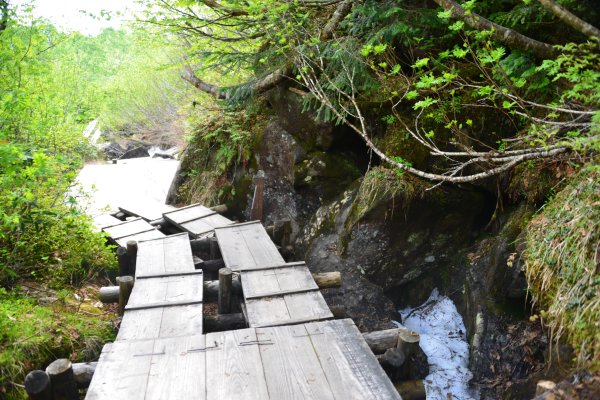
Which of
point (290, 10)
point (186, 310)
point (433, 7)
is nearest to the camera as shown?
point (186, 310)

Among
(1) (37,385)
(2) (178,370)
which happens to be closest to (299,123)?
(2) (178,370)

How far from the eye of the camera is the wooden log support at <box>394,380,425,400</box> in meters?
4.34

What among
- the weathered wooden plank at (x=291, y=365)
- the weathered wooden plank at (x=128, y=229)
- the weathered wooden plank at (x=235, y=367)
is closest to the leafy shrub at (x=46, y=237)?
the weathered wooden plank at (x=128, y=229)

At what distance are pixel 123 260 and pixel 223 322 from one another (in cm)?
254

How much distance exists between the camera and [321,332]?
13.8ft

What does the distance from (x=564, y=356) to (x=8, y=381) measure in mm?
5335

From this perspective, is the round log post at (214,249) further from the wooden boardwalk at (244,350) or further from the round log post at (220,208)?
the round log post at (220,208)

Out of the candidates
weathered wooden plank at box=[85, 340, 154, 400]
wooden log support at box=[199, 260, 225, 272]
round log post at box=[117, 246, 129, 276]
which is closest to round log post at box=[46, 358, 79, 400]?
weathered wooden plank at box=[85, 340, 154, 400]

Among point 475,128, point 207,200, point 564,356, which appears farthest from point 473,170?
point 207,200

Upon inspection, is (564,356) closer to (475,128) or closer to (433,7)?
(475,128)

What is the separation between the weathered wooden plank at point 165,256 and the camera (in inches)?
235

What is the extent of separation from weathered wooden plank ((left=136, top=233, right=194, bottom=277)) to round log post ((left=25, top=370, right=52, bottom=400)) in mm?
2024

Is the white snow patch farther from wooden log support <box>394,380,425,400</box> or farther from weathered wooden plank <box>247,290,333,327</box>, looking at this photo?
weathered wooden plank <box>247,290,333,327</box>

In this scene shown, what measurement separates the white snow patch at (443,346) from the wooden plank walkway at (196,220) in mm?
3730
